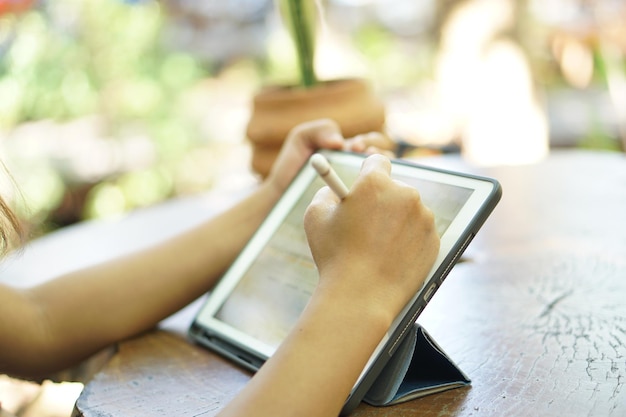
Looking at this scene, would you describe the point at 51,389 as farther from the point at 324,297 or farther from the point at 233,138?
the point at 233,138

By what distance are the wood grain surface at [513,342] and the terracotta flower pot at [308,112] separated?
1.03ft

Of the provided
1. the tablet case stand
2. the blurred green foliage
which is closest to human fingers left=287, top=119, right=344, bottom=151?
the tablet case stand

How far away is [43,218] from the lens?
304 cm

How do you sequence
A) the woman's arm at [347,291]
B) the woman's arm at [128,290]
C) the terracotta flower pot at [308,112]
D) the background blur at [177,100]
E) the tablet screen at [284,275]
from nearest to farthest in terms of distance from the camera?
1. the woman's arm at [347,291]
2. the tablet screen at [284,275]
3. the woman's arm at [128,290]
4. the terracotta flower pot at [308,112]
5. the background blur at [177,100]

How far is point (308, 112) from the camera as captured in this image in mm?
1366

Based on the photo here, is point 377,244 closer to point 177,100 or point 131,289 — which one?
point 131,289

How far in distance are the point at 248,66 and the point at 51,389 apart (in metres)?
3.42

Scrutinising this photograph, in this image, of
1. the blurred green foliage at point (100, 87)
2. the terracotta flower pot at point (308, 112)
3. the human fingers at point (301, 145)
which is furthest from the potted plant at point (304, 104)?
the blurred green foliage at point (100, 87)

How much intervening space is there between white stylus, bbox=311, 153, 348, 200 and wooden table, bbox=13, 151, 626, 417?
0.67 feet

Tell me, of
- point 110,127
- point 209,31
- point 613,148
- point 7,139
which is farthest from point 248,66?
point 613,148

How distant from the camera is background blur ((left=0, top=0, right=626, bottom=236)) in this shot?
3.06m

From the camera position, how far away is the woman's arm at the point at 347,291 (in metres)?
0.65

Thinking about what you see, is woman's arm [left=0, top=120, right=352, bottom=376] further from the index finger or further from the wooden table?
the index finger

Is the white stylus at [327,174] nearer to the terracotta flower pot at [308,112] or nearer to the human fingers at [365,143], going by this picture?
the human fingers at [365,143]
